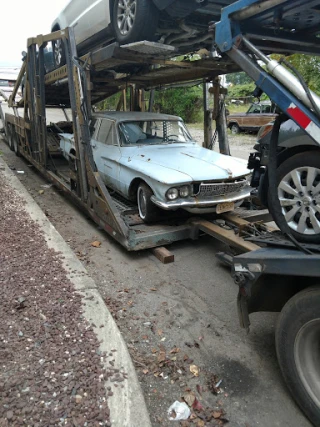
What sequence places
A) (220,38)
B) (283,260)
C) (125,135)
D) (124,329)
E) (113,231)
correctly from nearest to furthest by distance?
1. (283,260)
2. (220,38)
3. (124,329)
4. (113,231)
5. (125,135)

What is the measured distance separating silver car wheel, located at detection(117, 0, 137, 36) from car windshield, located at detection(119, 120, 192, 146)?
1833mm

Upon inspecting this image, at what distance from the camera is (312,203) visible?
2.72 m

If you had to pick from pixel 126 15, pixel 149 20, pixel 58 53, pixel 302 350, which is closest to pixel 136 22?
pixel 149 20

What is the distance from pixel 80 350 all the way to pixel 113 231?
8.14 feet

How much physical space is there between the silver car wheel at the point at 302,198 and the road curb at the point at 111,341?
1703 millimetres

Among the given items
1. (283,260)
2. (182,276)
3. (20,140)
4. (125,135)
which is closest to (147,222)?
(182,276)

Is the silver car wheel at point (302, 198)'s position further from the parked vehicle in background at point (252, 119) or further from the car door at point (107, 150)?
the parked vehicle in background at point (252, 119)

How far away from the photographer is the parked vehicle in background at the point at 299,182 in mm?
2658

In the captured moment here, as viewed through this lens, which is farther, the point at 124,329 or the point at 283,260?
the point at 124,329

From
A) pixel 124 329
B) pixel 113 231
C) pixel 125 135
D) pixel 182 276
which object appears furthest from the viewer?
pixel 125 135

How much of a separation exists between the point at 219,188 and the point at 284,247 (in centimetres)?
254

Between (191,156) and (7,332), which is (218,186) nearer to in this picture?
(191,156)

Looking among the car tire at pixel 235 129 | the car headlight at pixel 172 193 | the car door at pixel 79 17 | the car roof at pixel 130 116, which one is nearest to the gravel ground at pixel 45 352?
the car headlight at pixel 172 193

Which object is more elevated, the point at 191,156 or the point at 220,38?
the point at 220,38
